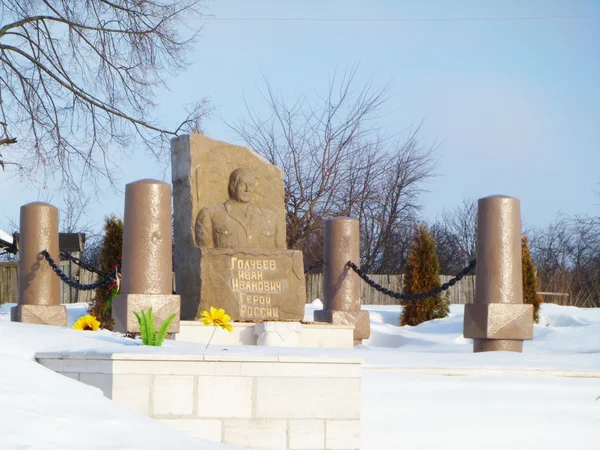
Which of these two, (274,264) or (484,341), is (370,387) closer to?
(484,341)

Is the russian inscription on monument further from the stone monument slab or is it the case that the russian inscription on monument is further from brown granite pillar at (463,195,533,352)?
brown granite pillar at (463,195,533,352)

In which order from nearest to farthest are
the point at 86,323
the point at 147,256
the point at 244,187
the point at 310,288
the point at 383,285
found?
the point at 86,323 < the point at 147,256 < the point at 244,187 < the point at 383,285 < the point at 310,288

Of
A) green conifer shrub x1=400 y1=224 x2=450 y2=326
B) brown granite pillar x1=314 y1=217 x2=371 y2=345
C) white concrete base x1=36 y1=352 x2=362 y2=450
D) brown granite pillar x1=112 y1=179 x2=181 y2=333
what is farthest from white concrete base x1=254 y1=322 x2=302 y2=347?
green conifer shrub x1=400 y1=224 x2=450 y2=326

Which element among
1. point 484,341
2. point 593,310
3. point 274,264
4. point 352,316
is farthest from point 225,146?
point 593,310

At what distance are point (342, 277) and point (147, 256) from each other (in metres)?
3.97

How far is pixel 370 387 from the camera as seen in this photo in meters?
7.11

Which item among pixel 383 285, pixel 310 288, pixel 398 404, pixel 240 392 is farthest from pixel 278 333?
pixel 310 288

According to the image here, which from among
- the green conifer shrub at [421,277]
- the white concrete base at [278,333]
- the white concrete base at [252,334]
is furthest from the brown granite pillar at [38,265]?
the green conifer shrub at [421,277]

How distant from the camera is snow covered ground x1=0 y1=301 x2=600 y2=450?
4.48m

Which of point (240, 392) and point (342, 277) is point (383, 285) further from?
point (240, 392)

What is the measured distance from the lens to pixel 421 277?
1653cm

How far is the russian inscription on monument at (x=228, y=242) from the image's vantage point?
10.9 metres

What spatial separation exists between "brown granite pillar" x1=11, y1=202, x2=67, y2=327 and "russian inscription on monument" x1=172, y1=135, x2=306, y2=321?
5.78 ft

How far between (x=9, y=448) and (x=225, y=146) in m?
7.89
